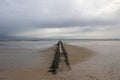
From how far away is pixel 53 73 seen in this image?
1291 centimetres

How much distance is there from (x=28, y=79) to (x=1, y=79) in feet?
4.71

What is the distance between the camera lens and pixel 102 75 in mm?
12484

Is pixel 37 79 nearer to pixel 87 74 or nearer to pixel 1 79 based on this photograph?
pixel 1 79

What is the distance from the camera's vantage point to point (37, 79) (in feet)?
37.9

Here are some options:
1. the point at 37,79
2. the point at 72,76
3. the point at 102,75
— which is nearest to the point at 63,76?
the point at 72,76

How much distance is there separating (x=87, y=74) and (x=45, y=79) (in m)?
2.68

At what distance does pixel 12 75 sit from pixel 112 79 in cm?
569

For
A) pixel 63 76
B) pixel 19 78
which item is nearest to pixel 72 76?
pixel 63 76

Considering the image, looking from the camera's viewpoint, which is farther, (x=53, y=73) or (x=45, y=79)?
(x=53, y=73)

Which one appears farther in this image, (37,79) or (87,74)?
(87,74)

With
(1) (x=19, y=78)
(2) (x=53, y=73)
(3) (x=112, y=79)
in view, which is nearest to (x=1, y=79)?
(1) (x=19, y=78)

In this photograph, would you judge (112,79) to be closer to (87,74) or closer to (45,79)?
(87,74)

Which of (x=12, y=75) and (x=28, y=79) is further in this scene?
(x=12, y=75)

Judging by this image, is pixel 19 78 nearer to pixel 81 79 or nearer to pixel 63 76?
pixel 63 76
